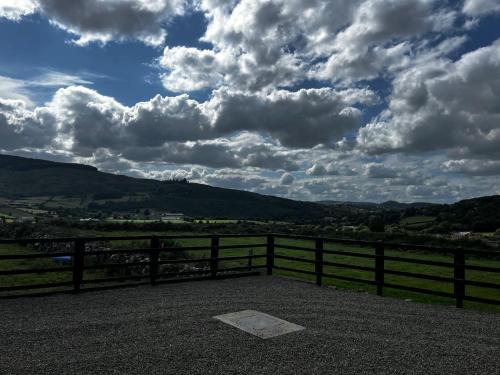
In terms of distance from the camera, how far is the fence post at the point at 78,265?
1070 cm

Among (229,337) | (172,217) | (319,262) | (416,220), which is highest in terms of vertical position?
(416,220)

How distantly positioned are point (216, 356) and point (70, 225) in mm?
62364

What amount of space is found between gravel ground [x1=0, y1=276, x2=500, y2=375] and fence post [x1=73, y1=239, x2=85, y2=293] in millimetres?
425

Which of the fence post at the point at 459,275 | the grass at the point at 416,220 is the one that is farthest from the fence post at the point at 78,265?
the grass at the point at 416,220

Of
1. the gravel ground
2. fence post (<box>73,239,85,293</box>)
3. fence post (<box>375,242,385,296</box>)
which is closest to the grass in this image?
A: fence post (<box>375,242,385,296</box>)

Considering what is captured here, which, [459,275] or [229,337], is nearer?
[229,337]

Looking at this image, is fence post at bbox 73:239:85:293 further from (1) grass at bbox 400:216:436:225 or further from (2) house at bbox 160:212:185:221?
Result: (2) house at bbox 160:212:185:221

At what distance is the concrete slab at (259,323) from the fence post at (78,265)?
430cm

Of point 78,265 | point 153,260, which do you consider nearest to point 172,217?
point 153,260

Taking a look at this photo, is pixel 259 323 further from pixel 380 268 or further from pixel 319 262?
pixel 319 262

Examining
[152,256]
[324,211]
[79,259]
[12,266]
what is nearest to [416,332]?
[152,256]

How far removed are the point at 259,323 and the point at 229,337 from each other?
101 centimetres

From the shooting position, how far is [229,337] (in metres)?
7.15

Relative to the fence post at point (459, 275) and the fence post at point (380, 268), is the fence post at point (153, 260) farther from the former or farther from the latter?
the fence post at point (459, 275)
